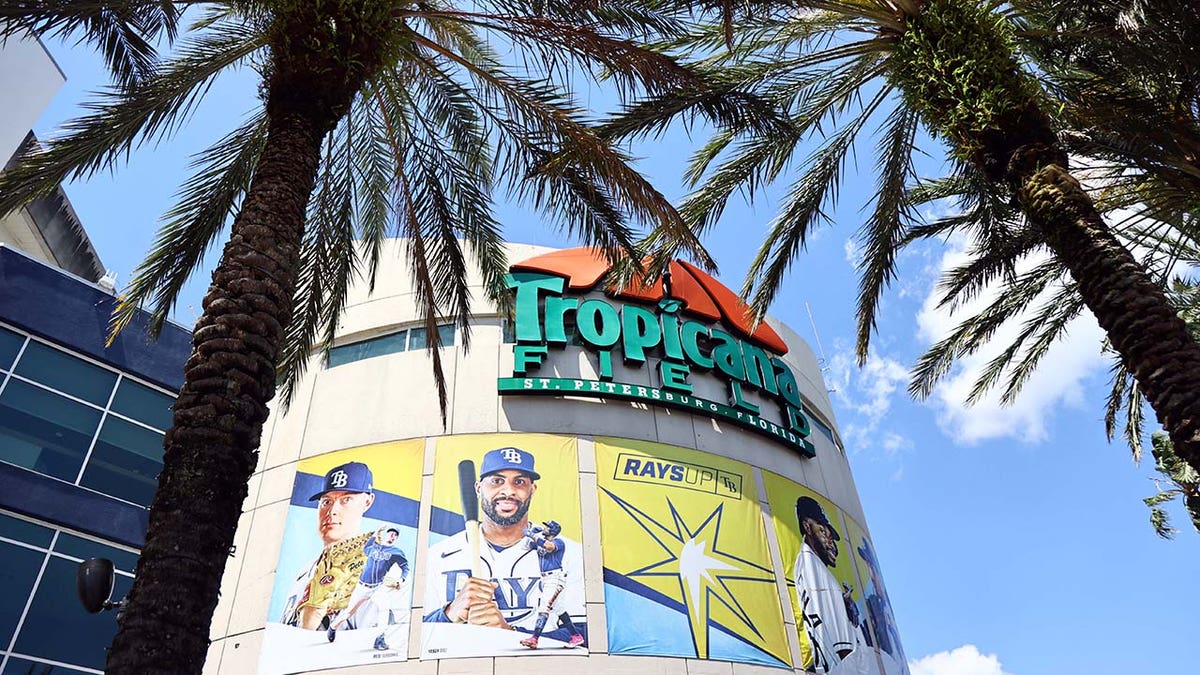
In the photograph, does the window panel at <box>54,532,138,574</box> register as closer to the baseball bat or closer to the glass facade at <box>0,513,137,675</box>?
the glass facade at <box>0,513,137,675</box>

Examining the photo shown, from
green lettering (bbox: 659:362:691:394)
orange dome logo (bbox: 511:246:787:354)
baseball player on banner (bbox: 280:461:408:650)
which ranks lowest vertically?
baseball player on banner (bbox: 280:461:408:650)

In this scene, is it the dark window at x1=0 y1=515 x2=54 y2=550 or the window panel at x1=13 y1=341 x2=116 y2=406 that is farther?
the window panel at x1=13 y1=341 x2=116 y2=406

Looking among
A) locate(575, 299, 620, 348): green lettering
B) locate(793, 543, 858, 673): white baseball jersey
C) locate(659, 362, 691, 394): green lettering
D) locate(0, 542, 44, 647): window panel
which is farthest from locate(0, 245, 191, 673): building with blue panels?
locate(793, 543, 858, 673): white baseball jersey

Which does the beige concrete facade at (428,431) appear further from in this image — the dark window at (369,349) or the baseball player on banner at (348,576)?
the baseball player on banner at (348,576)

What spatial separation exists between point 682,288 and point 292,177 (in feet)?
48.5

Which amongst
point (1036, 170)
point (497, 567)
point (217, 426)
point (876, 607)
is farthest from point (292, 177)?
point (876, 607)

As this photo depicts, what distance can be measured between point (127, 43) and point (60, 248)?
19.2m

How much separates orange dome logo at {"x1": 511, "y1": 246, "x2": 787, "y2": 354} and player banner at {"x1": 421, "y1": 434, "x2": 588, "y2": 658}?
4.40m

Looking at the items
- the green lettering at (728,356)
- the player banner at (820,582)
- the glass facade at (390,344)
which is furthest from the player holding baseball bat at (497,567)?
the green lettering at (728,356)

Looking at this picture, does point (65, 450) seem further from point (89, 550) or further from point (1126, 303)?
point (1126, 303)

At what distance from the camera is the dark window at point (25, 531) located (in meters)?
14.3

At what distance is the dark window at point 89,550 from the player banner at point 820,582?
13234 millimetres

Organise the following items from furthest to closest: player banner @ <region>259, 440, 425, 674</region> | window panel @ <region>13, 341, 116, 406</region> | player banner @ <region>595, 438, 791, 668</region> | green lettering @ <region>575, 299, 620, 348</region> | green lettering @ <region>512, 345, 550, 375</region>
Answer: green lettering @ <region>575, 299, 620, 348</region>, green lettering @ <region>512, 345, 550, 375</region>, window panel @ <region>13, 341, 116, 406</region>, player banner @ <region>595, 438, 791, 668</region>, player banner @ <region>259, 440, 425, 674</region>

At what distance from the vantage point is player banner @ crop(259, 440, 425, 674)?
1351 centimetres
